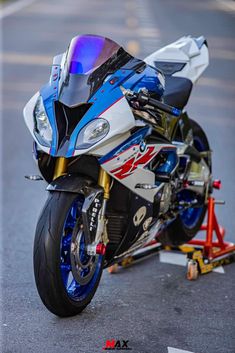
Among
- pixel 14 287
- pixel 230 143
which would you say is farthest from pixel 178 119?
pixel 230 143

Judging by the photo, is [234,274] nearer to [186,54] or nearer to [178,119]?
[178,119]

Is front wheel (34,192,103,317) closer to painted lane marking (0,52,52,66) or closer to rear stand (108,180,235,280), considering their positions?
rear stand (108,180,235,280)

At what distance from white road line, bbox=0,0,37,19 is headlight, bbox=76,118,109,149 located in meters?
23.1

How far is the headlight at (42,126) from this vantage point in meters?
5.25

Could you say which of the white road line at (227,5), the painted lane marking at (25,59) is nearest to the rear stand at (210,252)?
the white road line at (227,5)

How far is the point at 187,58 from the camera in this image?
6.92 meters

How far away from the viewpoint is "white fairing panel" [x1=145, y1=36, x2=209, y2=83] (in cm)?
679

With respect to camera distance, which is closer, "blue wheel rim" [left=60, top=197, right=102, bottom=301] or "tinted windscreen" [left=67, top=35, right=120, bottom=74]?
"blue wheel rim" [left=60, top=197, right=102, bottom=301]

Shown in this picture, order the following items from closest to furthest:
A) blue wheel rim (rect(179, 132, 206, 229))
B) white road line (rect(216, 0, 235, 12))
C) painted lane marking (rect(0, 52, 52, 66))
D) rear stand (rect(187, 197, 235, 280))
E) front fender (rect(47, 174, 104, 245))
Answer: front fender (rect(47, 174, 104, 245)), rear stand (rect(187, 197, 235, 280)), blue wheel rim (rect(179, 132, 206, 229)), white road line (rect(216, 0, 235, 12)), painted lane marking (rect(0, 52, 52, 66))

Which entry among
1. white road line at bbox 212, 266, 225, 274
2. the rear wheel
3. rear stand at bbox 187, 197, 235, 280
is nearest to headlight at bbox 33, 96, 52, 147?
rear stand at bbox 187, 197, 235, 280

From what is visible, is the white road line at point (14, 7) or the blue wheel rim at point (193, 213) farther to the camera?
the white road line at point (14, 7)

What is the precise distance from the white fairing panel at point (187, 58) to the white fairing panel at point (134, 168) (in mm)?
1119

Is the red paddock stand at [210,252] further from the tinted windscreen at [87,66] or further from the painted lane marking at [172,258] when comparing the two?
the tinted windscreen at [87,66]

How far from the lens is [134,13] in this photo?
88.7 feet
